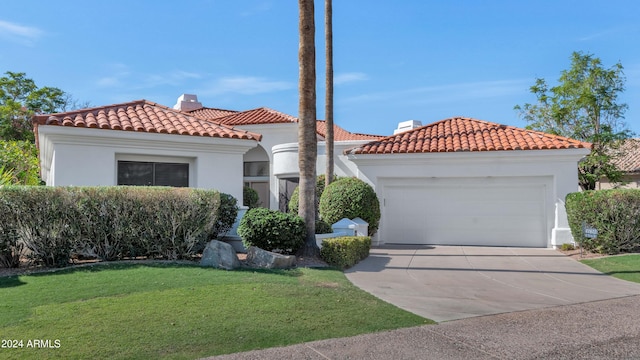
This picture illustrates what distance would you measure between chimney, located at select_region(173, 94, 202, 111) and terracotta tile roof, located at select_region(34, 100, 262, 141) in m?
14.2

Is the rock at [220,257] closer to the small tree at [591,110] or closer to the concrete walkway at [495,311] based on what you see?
the concrete walkway at [495,311]

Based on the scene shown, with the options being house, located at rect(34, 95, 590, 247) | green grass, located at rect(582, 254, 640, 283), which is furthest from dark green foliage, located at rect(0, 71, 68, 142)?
green grass, located at rect(582, 254, 640, 283)

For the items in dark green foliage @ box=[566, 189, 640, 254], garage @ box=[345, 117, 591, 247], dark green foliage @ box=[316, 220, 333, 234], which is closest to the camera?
dark green foliage @ box=[316, 220, 333, 234]

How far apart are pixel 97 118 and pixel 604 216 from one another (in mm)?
14436

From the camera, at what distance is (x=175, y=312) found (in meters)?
6.44

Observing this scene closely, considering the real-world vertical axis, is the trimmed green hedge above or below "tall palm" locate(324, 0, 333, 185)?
below

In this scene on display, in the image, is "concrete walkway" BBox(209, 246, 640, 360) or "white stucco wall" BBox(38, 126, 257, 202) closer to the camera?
"concrete walkway" BBox(209, 246, 640, 360)

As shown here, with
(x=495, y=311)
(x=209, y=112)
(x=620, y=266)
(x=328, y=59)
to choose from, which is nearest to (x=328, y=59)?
(x=328, y=59)

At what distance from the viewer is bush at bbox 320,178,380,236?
1514cm

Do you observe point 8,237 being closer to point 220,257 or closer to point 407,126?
point 220,257

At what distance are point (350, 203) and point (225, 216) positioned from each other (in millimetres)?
4601

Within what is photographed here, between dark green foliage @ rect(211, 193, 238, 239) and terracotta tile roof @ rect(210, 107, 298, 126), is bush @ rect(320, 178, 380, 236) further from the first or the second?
terracotta tile roof @ rect(210, 107, 298, 126)

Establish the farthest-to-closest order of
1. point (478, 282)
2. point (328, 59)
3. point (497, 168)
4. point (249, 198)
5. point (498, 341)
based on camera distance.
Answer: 1. point (249, 198)
2. point (328, 59)
3. point (497, 168)
4. point (478, 282)
5. point (498, 341)

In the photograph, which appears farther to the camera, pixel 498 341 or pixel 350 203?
pixel 350 203
